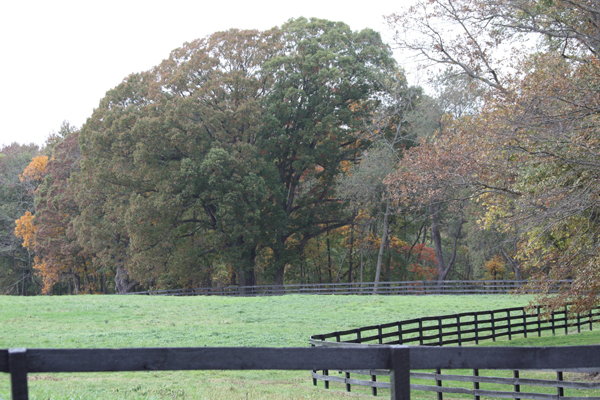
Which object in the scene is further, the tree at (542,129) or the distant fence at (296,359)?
the tree at (542,129)

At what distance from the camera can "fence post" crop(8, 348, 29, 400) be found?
3.19 metres

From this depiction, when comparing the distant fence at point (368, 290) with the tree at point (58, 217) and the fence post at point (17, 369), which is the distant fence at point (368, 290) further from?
the fence post at point (17, 369)

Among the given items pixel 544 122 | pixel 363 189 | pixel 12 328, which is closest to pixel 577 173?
pixel 544 122

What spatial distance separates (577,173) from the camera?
11.5 m

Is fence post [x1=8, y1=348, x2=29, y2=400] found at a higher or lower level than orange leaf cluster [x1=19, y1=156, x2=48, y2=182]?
lower

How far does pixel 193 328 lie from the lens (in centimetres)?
1952

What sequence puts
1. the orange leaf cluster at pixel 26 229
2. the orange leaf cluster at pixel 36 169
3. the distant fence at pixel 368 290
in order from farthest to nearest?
1. the orange leaf cluster at pixel 36 169
2. the orange leaf cluster at pixel 26 229
3. the distant fence at pixel 368 290

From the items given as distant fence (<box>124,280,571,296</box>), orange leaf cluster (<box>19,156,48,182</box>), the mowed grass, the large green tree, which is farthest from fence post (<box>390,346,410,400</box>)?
orange leaf cluster (<box>19,156,48,182</box>)

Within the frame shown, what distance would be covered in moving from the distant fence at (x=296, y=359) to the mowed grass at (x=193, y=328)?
4.21m

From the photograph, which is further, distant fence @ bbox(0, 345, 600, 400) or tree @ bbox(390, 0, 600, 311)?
tree @ bbox(390, 0, 600, 311)

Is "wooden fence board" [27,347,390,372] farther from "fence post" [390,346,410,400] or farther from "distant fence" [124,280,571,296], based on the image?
"distant fence" [124,280,571,296]

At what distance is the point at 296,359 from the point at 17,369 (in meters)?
1.65

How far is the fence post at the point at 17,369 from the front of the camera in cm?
319

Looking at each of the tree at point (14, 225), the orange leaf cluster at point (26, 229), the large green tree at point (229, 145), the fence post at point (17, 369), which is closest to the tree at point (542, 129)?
the fence post at point (17, 369)
